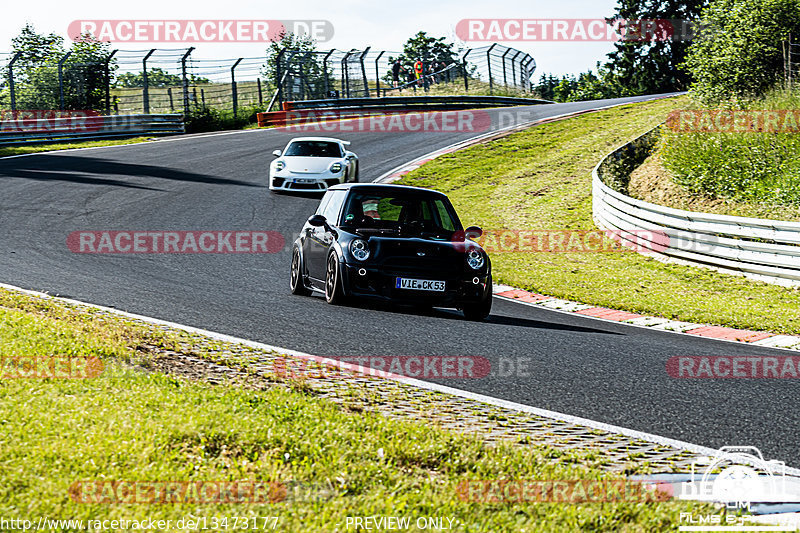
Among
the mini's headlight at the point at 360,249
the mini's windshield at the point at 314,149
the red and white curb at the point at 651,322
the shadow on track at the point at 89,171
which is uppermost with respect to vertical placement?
the mini's windshield at the point at 314,149

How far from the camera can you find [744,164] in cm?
1881

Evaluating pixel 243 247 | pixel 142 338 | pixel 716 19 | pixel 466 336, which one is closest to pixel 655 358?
pixel 466 336

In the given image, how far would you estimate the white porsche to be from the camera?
2073 cm

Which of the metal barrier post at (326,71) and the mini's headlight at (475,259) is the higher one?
the metal barrier post at (326,71)

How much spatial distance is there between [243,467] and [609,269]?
1144 cm

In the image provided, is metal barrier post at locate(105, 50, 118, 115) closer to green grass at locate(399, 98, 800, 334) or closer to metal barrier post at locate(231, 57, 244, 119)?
metal barrier post at locate(231, 57, 244, 119)

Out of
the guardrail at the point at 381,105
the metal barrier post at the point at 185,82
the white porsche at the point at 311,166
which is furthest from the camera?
the guardrail at the point at 381,105

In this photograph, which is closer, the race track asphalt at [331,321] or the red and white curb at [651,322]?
the race track asphalt at [331,321]

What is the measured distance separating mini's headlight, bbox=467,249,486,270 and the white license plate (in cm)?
45

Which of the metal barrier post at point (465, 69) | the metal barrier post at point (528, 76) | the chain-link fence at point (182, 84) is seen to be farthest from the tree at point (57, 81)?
the metal barrier post at point (528, 76)

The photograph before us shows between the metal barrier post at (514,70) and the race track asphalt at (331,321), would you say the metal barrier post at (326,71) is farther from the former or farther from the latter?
the race track asphalt at (331,321)

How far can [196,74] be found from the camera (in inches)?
1390

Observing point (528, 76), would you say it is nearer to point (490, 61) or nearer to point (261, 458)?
point (490, 61)

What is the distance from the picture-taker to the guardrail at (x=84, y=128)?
28484mm
